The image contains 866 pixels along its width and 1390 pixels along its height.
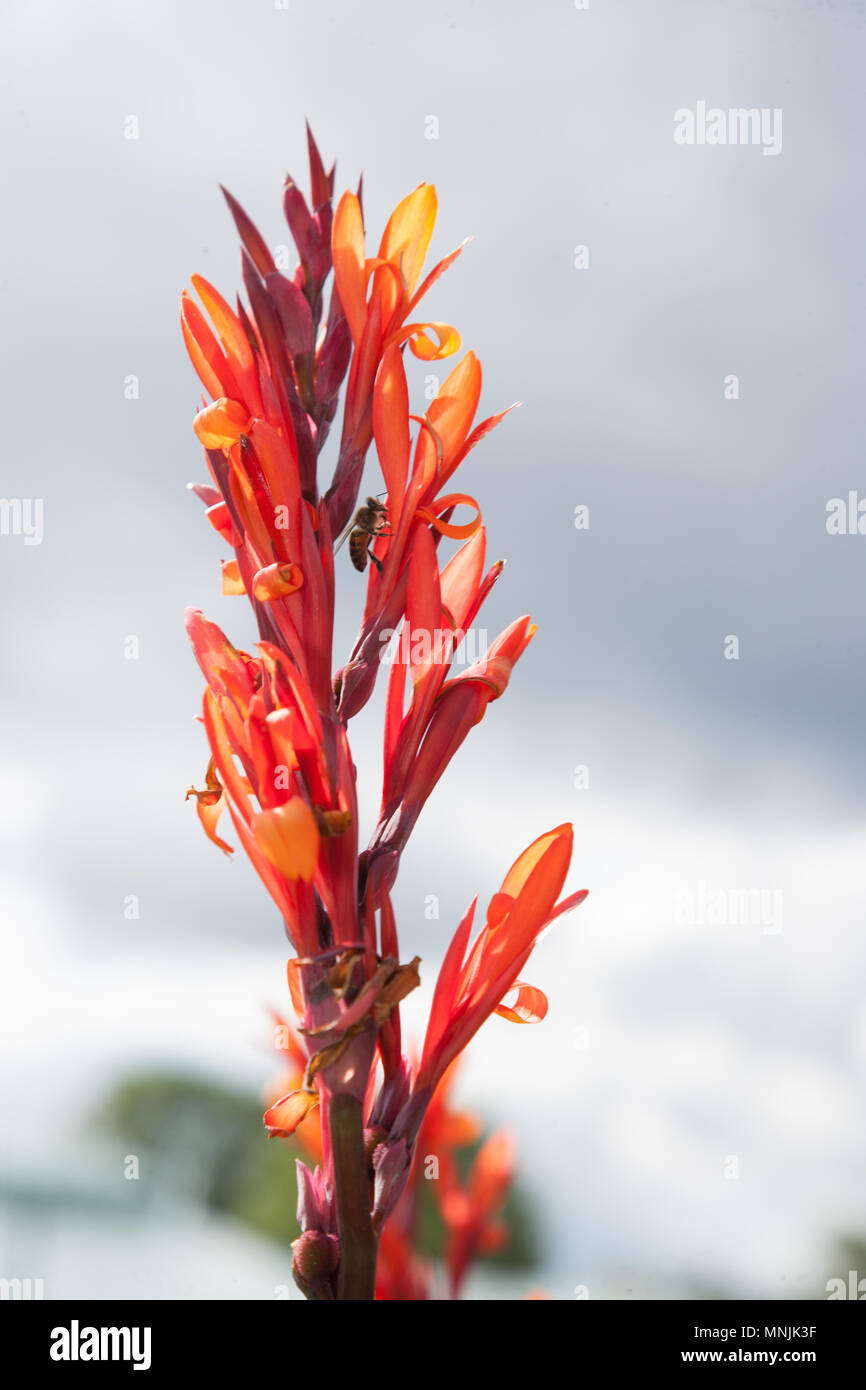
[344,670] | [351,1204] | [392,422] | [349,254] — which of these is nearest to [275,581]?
[344,670]

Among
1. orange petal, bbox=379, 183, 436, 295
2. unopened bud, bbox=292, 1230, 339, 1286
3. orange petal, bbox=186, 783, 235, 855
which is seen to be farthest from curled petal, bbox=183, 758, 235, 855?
orange petal, bbox=379, 183, 436, 295

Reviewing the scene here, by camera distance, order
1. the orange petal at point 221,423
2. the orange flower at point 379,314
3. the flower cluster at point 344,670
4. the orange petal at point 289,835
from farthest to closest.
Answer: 1. the orange flower at point 379,314
2. the orange petal at point 221,423
3. the flower cluster at point 344,670
4. the orange petal at point 289,835

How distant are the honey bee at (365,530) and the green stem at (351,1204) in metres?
0.82

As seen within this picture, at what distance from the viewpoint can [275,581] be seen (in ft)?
4.98

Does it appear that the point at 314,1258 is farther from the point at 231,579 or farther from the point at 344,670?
the point at 231,579

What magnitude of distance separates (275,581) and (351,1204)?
88 cm

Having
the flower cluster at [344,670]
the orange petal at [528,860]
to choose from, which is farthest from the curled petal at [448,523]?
the orange petal at [528,860]

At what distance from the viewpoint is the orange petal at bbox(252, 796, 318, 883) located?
1326 mm

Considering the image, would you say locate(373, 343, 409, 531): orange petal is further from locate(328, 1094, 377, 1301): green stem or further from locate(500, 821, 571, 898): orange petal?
locate(328, 1094, 377, 1301): green stem

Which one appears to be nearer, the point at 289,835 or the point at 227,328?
the point at 289,835

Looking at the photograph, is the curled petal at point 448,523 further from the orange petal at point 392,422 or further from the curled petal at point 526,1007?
the curled petal at point 526,1007

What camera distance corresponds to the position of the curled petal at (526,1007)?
1.63 metres
